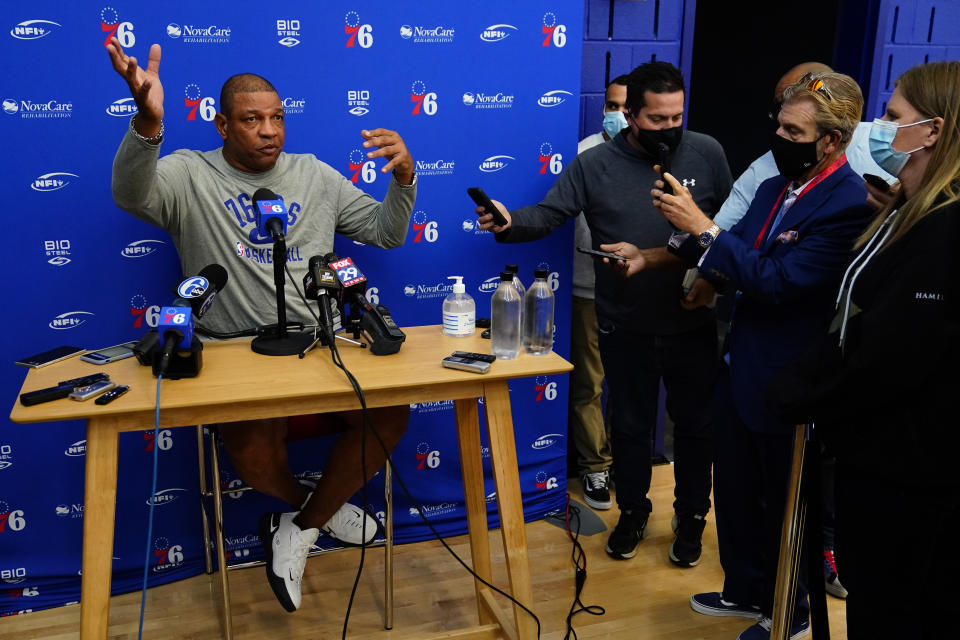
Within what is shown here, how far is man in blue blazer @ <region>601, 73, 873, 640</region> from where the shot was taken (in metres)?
1.93

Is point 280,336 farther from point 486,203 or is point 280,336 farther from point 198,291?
point 486,203

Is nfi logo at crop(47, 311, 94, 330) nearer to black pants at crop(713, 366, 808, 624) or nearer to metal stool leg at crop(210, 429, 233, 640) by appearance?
metal stool leg at crop(210, 429, 233, 640)

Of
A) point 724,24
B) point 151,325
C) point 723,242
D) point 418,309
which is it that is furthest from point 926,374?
point 724,24

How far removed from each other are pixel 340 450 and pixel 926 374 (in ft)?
4.98

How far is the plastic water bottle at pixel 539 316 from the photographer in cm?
214

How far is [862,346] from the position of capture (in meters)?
1.46

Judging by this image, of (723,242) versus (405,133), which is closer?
(723,242)

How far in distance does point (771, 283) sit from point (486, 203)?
0.94 metres

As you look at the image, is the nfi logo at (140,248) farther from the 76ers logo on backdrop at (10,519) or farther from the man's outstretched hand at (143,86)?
the 76ers logo on backdrop at (10,519)

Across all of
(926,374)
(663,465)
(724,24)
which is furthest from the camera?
(724,24)

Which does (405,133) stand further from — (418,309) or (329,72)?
(418,309)

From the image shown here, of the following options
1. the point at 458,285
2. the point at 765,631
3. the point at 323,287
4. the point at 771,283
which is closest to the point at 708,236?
the point at 771,283

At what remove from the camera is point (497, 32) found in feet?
8.84

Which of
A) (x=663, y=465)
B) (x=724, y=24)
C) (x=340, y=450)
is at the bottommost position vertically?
(x=663, y=465)
